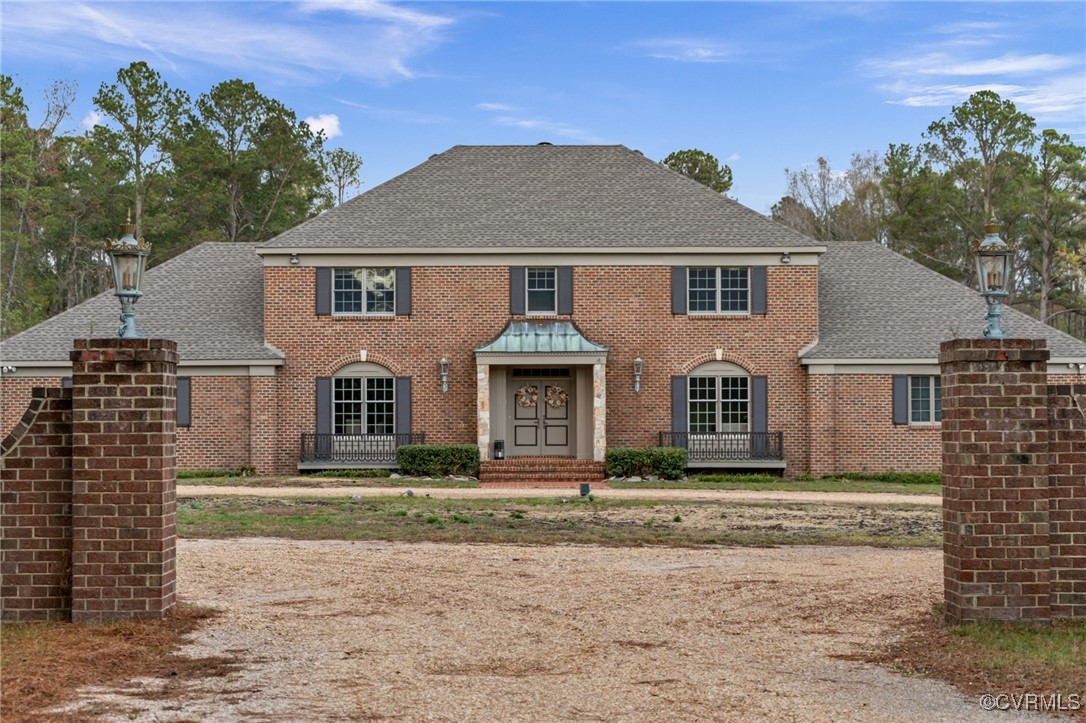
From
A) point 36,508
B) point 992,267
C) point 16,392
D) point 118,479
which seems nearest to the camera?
point 118,479

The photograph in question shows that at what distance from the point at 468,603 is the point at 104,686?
379 centimetres

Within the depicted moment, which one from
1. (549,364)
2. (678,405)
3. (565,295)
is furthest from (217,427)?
(678,405)

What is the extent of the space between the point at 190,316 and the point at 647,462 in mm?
11699

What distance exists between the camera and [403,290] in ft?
92.3

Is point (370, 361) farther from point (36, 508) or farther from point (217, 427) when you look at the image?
point (36, 508)

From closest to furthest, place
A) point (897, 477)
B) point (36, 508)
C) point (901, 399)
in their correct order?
1. point (36, 508)
2. point (897, 477)
3. point (901, 399)

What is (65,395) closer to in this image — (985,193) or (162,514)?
(162,514)

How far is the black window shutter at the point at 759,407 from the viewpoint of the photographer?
2797 cm

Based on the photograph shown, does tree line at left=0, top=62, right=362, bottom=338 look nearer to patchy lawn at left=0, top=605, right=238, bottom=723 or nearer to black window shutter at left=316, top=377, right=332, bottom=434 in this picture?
black window shutter at left=316, top=377, right=332, bottom=434

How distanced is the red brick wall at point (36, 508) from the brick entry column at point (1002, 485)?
6.80 meters

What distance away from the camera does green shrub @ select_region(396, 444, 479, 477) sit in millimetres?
26812

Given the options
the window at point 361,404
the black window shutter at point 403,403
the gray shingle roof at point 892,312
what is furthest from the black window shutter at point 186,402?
the gray shingle roof at point 892,312

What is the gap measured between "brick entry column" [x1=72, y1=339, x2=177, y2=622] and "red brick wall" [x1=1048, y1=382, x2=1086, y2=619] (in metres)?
6.78

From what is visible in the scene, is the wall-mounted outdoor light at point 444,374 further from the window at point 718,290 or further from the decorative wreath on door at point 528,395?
the window at point 718,290
